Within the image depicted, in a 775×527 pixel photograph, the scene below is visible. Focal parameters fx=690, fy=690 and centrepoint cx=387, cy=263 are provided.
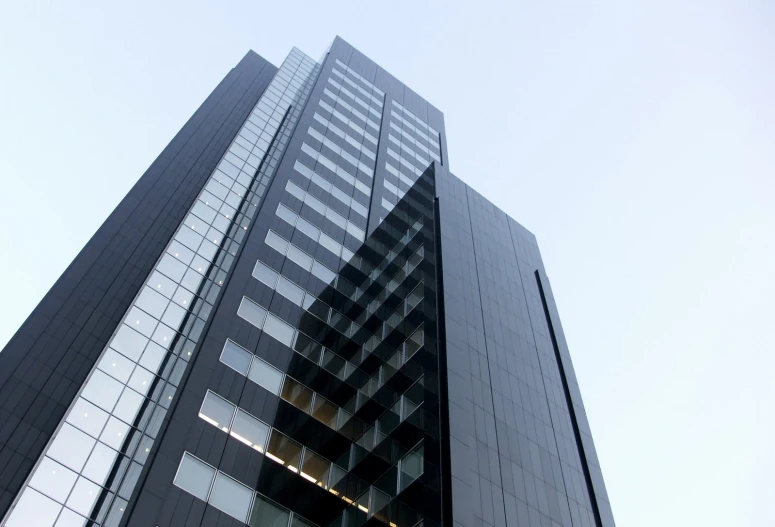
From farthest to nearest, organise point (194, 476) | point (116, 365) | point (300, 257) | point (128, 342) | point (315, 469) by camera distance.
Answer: point (300, 257)
point (128, 342)
point (116, 365)
point (315, 469)
point (194, 476)

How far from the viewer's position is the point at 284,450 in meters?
33.0

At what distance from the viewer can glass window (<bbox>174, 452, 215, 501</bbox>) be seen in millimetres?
27828

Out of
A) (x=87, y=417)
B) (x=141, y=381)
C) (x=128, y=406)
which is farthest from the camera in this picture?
(x=141, y=381)

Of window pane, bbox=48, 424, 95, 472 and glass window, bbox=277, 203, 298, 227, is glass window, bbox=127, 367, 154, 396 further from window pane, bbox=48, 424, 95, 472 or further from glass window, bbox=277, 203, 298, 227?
glass window, bbox=277, 203, 298, 227

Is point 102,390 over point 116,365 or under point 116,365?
under

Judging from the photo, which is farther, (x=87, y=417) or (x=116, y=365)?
(x=116, y=365)

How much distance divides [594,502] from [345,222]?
26.1 metres

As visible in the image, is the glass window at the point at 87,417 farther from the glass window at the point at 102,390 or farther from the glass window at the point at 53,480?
the glass window at the point at 53,480

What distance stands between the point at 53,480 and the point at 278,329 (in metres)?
13.4

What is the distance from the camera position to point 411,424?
1287 inches

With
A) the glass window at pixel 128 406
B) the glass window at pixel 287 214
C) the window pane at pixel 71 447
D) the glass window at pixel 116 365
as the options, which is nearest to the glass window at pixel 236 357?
the glass window at pixel 128 406

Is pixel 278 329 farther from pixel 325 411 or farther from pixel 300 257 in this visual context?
pixel 300 257

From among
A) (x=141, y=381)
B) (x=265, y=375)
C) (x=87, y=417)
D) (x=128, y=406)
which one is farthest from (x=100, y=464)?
(x=265, y=375)

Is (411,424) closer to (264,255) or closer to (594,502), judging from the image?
(594,502)
